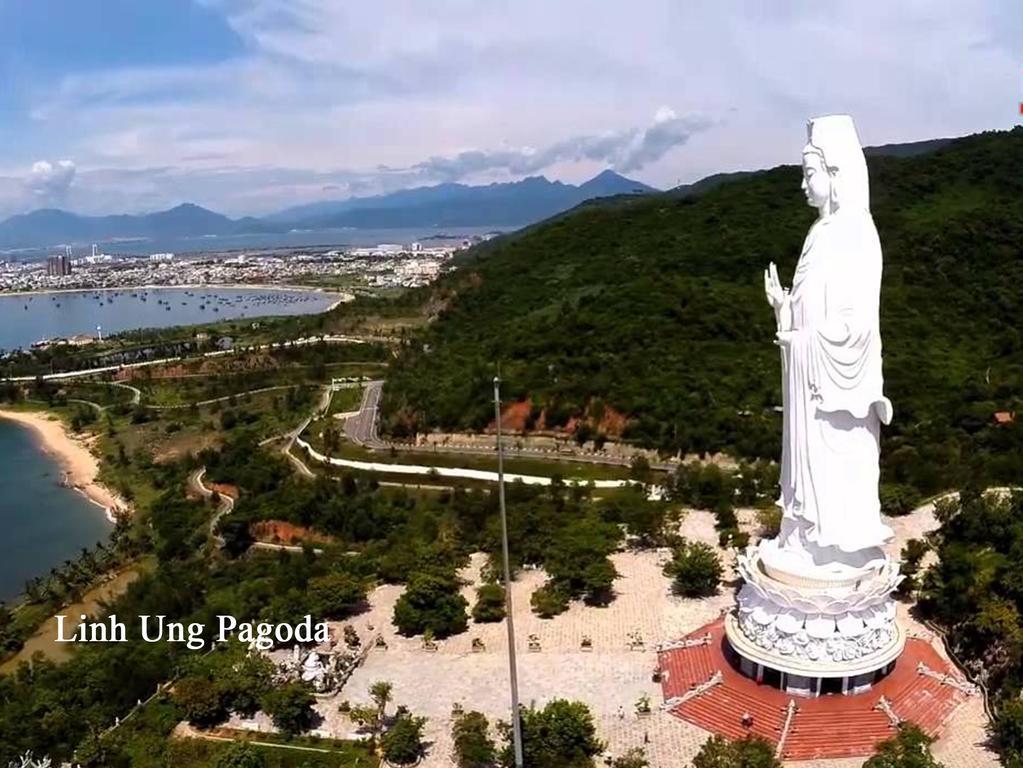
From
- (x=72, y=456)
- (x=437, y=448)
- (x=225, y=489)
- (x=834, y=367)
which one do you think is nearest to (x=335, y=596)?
(x=834, y=367)

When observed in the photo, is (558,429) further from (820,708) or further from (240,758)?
(240,758)

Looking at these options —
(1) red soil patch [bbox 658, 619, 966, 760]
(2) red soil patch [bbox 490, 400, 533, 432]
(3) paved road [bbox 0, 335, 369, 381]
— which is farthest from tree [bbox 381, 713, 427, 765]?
(3) paved road [bbox 0, 335, 369, 381]

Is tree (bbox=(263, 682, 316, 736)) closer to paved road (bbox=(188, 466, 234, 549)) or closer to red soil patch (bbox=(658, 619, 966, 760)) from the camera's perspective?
red soil patch (bbox=(658, 619, 966, 760))

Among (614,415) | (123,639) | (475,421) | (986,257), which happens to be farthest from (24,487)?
(986,257)

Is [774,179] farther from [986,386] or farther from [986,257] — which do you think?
[986,386]

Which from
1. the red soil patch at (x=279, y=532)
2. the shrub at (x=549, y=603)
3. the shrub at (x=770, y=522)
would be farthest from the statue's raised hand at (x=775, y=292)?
the red soil patch at (x=279, y=532)

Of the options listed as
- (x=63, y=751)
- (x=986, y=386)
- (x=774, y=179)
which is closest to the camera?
(x=63, y=751)
